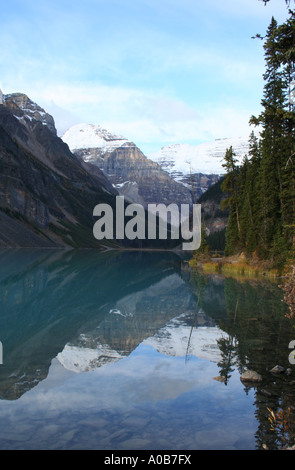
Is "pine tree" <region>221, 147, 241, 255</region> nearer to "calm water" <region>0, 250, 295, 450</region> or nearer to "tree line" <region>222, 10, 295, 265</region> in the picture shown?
"tree line" <region>222, 10, 295, 265</region>

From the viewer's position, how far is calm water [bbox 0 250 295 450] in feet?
29.2

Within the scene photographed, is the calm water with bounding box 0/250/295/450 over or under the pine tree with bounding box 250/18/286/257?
under

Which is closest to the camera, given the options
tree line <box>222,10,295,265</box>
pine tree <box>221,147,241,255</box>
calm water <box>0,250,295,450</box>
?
calm water <box>0,250,295,450</box>

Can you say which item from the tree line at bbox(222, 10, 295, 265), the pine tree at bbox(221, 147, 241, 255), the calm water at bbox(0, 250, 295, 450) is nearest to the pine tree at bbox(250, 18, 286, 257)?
the tree line at bbox(222, 10, 295, 265)

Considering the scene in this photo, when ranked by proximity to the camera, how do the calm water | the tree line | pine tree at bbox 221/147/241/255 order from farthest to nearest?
pine tree at bbox 221/147/241/255 → the tree line → the calm water

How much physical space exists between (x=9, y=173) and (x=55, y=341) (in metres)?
170

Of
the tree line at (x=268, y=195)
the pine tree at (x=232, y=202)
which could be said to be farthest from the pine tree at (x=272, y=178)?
the pine tree at (x=232, y=202)

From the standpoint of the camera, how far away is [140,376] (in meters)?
13.4

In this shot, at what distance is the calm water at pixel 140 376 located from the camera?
8906mm

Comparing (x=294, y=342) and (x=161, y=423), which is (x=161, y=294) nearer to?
(x=294, y=342)

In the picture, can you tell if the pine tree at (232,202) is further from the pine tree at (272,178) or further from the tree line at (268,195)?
the pine tree at (272,178)

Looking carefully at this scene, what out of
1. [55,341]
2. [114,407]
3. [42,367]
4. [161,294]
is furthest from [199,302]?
[114,407]

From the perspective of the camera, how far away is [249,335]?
18531 millimetres

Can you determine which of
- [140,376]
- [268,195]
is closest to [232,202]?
[268,195]
